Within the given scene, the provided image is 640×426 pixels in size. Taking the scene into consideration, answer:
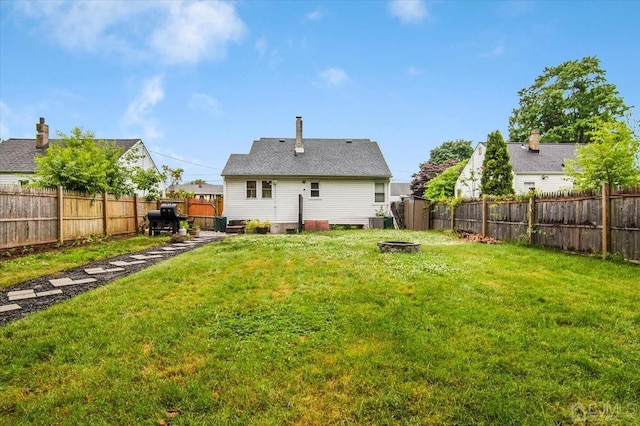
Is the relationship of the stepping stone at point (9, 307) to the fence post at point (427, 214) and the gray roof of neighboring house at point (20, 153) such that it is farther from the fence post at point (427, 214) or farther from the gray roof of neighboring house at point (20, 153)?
the gray roof of neighboring house at point (20, 153)

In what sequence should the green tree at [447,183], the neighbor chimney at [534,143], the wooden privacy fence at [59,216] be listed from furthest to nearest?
the green tree at [447,183]
the neighbor chimney at [534,143]
the wooden privacy fence at [59,216]

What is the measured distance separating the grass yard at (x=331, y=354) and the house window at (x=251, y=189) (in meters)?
12.9

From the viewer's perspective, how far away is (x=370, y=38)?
13984 millimetres

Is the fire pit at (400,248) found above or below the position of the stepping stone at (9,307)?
above

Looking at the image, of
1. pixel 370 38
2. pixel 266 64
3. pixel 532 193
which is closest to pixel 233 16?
pixel 266 64

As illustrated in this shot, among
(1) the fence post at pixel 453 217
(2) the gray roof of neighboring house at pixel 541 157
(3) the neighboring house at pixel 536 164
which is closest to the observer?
(1) the fence post at pixel 453 217

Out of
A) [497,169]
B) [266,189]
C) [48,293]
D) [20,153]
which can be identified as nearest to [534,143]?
[497,169]

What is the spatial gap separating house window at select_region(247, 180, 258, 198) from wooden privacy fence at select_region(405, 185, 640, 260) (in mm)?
11215

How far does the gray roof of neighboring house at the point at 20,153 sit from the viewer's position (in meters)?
21.4

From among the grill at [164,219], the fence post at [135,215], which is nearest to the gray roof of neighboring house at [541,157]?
the grill at [164,219]

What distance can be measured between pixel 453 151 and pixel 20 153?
153ft

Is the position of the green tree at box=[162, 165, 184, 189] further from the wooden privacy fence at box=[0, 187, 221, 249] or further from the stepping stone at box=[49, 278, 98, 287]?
the stepping stone at box=[49, 278, 98, 287]

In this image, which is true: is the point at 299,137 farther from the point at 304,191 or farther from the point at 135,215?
the point at 135,215

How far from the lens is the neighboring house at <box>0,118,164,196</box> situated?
69.8 feet
